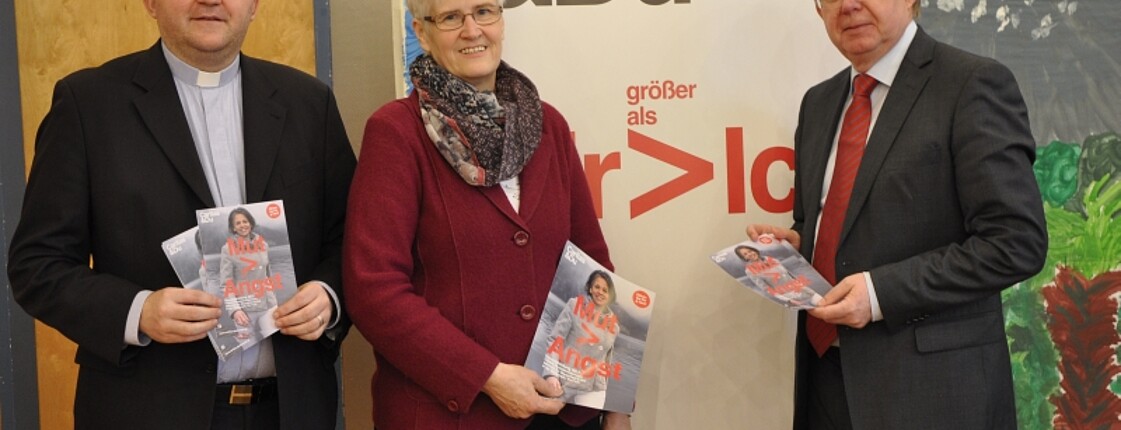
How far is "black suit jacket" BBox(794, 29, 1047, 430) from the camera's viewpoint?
2506mm

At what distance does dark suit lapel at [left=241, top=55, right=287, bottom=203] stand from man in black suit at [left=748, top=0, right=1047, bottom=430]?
1.36m

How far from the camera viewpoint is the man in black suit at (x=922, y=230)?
251 cm

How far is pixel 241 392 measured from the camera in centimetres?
248

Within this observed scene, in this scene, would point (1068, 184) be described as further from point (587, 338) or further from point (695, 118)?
point (587, 338)

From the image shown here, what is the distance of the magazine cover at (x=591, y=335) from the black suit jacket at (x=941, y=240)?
1.75 ft

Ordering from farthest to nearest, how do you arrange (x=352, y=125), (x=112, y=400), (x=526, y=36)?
(x=352, y=125)
(x=526, y=36)
(x=112, y=400)

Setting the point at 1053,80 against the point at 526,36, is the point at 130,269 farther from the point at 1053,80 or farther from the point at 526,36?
the point at 1053,80

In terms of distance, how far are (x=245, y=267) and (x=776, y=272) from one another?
1.28 metres

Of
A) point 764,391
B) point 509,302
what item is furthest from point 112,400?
point 764,391

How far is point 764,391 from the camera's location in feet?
11.1

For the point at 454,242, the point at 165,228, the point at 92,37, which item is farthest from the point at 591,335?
the point at 92,37

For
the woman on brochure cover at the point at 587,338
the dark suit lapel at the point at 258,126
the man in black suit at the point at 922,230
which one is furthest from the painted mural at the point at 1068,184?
the dark suit lapel at the point at 258,126

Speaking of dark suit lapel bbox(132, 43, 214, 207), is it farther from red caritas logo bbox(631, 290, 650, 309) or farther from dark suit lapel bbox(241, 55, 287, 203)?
red caritas logo bbox(631, 290, 650, 309)

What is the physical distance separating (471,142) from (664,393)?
1.26 metres
